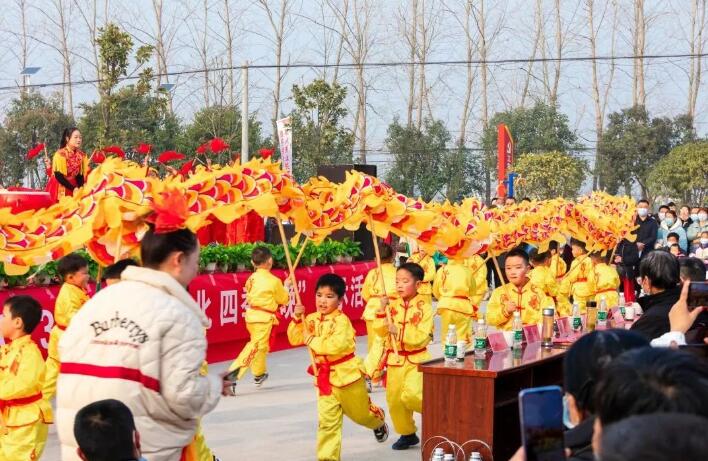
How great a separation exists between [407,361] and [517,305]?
1.65 metres

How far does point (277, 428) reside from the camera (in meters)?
8.48

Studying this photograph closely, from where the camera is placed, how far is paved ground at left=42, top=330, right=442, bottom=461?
7586mm

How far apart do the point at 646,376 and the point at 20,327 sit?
478cm

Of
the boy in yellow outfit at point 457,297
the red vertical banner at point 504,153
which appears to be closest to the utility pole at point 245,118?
the red vertical banner at point 504,153

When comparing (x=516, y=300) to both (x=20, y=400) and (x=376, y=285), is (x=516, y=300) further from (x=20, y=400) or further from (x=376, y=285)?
(x=20, y=400)

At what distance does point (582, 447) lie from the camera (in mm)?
2711

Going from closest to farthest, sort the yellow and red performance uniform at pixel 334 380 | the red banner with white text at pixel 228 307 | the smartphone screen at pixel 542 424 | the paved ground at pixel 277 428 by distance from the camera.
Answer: the smartphone screen at pixel 542 424
the yellow and red performance uniform at pixel 334 380
the paved ground at pixel 277 428
the red banner with white text at pixel 228 307

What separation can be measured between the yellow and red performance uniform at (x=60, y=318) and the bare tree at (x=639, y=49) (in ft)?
85.0

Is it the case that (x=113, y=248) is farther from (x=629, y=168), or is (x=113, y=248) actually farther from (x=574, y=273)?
(x=629, y=168)

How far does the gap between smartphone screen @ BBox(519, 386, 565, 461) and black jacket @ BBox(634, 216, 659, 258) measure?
1531 cm

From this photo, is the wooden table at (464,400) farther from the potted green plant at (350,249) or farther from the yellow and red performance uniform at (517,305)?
the potted green plant at (350,249)

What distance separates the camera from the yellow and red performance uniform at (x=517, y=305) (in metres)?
8.84

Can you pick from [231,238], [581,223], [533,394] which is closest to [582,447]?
[533,394]

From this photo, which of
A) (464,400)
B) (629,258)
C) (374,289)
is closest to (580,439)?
(464,400)
